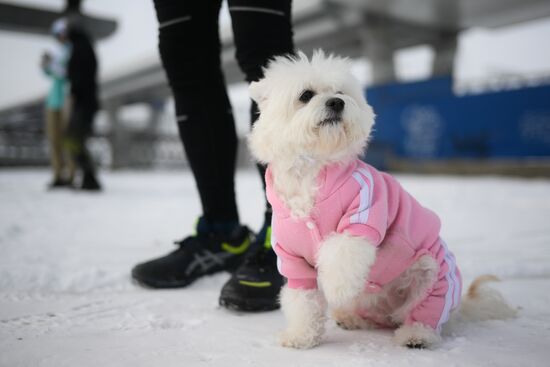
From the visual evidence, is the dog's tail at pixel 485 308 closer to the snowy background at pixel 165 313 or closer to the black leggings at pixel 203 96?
the snowy background at pixel 165 313

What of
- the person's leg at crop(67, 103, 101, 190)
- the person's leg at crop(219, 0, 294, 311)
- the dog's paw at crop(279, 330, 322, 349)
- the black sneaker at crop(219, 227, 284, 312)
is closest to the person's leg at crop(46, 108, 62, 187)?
the person's leg at crop(67, 103, 101, 190)

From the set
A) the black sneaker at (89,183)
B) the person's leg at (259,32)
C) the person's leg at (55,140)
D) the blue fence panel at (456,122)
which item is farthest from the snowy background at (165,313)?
the blue fence panel at (456,122)

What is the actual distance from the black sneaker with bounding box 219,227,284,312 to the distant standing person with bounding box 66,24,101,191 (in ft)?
15.2

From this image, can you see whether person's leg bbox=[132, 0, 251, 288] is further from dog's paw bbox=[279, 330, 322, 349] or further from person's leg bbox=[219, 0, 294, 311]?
dog's paw bbox=[279, 330, 322, 349]

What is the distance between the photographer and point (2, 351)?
102 cm

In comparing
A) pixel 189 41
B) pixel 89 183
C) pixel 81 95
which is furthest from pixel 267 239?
pixel 81 95

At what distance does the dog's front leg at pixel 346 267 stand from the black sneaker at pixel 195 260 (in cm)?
82

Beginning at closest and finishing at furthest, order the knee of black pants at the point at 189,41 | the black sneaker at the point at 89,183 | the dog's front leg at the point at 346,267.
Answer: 1. the dog's front leg at the point at 346,267
2. the knee of black pants at the point at 189,41
3. the black sneaker at the point at 89,183

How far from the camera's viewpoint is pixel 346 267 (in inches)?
40.0

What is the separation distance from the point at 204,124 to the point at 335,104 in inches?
30.5

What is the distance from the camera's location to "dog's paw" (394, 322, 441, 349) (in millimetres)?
1087

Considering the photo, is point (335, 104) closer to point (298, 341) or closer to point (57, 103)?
point (298, 341)

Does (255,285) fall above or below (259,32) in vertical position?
below

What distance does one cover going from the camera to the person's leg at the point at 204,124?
1.76m
